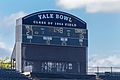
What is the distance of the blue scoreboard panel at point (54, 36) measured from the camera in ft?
120

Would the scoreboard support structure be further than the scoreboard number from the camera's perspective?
No

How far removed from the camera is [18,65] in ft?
123

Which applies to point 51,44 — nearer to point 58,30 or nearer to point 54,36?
point 54,36

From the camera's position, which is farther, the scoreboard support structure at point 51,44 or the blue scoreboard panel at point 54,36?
the scoreboard support structure at point 51,44

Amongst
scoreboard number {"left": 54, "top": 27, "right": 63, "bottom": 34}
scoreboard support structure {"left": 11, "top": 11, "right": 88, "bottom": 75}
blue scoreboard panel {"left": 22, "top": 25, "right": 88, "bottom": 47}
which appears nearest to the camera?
blue scoreboard panel {"left": 22, "top": 25, "right": 88, "bottom": 47}

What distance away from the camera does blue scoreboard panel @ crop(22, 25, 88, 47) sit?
36.5 metres

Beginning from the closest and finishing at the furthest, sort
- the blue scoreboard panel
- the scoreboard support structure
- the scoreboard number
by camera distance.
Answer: the blue scoreboard panel
the scoreboard support structure
the scoreboard number

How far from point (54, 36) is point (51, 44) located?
2.62ft

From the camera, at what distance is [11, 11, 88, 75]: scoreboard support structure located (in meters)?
36.6

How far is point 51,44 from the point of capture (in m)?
37.2

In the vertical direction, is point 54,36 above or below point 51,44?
above

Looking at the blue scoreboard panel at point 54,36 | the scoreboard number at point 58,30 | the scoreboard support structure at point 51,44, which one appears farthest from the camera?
the scoreboard number at point 58,30

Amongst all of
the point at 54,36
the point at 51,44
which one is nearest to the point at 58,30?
the point at 54,36

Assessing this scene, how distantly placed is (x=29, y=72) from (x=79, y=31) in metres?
6.28
